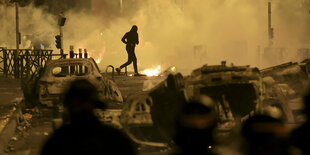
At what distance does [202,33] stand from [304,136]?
3623 cm

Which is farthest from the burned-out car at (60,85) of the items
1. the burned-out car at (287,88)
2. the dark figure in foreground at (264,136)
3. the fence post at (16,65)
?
the fence post at (16,65)

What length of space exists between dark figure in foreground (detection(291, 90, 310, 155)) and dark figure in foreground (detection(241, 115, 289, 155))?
660 mm

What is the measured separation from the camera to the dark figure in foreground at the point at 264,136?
11.8 feet

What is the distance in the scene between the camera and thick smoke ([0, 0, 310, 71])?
126 feet

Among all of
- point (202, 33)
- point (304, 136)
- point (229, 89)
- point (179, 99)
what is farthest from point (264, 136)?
point (202, 33)

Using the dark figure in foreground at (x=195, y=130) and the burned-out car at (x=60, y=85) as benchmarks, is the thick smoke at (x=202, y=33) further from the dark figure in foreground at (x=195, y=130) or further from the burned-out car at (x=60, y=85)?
the dark figure in foreground at (x=195, y=130)

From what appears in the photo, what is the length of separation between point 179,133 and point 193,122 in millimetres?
114

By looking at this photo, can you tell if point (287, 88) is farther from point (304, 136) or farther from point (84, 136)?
point (84, 136)

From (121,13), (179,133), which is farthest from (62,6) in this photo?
(179,133)

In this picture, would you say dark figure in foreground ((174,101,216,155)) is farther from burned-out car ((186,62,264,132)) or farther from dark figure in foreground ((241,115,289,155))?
burned-out car ((186,62,264,132))

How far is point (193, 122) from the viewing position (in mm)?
3842

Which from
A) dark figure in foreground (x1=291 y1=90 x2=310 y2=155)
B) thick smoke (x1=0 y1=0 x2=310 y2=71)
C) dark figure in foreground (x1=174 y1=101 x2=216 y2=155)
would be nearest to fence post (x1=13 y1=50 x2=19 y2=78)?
thick smoke (x1=0 y1=0 x2=310 y2=71)

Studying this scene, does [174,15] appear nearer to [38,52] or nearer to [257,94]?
[38,52]

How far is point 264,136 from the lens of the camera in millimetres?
3605
